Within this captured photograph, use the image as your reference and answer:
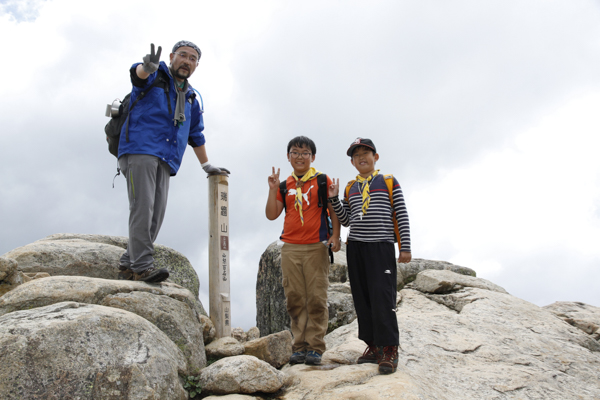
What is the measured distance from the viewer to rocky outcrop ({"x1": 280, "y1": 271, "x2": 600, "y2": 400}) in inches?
182

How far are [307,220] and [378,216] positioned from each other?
899mm

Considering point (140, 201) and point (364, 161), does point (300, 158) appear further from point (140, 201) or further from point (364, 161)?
point (140, 201)

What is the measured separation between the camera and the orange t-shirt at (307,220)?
5438 millimetres

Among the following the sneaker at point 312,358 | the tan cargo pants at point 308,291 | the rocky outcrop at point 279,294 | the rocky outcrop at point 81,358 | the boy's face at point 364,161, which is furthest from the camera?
the rocky outcrop at point 279,294

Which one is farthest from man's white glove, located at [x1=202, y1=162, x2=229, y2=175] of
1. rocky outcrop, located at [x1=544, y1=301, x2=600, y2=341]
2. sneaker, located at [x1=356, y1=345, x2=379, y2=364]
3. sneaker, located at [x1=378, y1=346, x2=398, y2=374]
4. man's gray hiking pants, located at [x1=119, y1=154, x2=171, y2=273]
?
rocky outcrop, located at [x1=544, y1=301, x2=600, y2=341]

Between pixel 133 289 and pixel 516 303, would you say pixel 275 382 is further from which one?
pixel 516 303

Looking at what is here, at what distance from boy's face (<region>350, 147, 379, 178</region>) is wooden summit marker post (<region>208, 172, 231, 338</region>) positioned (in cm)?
227

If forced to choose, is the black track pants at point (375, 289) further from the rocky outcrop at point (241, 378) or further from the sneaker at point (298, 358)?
the rocky outcrop at point (241, 378)

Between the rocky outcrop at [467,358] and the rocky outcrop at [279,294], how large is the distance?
80 cm

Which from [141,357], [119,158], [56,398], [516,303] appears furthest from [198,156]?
[516,303]

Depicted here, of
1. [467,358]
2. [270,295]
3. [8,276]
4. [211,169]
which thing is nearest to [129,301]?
[8,276]

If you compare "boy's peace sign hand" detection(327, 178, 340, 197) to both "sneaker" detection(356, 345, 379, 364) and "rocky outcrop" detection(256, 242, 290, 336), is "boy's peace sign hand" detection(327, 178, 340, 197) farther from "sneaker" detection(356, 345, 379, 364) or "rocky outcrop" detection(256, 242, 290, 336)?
"rocky outcrop" detection(256, 242, 290, 336)

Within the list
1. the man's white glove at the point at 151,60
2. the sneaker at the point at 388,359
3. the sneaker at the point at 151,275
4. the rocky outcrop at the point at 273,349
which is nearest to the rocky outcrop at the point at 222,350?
the rocky outcrop at the point at 273,349

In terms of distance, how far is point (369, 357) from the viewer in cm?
529
